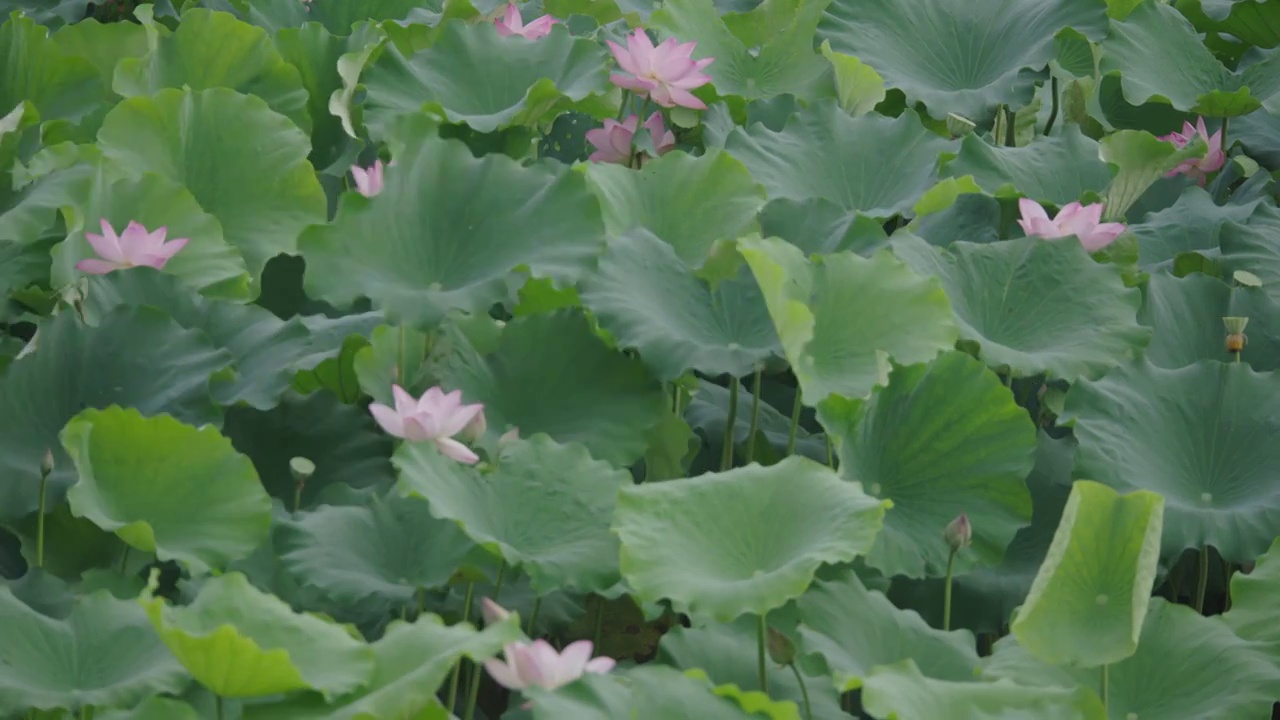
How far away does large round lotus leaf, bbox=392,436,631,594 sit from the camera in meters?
1.15

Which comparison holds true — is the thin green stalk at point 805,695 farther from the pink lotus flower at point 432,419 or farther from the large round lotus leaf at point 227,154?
the large round lotus leaf at point 227,154

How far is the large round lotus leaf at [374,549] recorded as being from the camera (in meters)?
1.17

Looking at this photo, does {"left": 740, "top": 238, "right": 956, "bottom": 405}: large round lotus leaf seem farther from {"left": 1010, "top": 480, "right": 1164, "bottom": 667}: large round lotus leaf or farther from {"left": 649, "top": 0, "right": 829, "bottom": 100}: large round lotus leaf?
{"left": 649, "top": 0, "right": 829, "bottom": 100}: large round lotus leaf

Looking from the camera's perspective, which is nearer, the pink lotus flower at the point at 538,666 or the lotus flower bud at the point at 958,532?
the pink lotus flower at the point at 538,666

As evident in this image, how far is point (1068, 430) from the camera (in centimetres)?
159

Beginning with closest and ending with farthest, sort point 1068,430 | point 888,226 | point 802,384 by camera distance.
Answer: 1. point 802,384
2. point 1068,430
3. point 888,226

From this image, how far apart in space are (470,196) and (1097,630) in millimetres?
708

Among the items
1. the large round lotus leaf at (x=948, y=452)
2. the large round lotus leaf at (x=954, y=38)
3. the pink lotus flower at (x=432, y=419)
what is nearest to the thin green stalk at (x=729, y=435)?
the large round lotus leaf at (x=948, y=452)

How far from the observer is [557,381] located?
4.62 feet

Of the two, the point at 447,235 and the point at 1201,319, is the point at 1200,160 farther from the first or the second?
the point at 447,235

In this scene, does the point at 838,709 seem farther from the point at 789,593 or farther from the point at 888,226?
the point at 888,226

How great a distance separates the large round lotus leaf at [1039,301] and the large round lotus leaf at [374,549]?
536 millimetres

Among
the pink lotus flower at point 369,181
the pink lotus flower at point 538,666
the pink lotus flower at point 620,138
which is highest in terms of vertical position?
the pink lotus flower at point 369,181

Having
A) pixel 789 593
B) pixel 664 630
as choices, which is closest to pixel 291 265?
pixel 664 630
